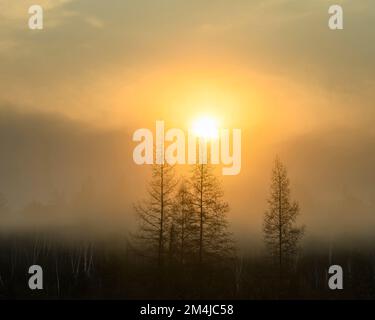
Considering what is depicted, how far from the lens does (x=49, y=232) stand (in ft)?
110

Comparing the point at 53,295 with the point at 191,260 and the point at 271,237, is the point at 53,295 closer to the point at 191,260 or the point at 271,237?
the point at 191,260

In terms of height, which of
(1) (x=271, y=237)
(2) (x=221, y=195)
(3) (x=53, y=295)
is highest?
(2) (x=221, y=195)

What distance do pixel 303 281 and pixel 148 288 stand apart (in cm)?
799

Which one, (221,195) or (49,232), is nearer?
(221,195)

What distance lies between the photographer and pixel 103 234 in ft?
104

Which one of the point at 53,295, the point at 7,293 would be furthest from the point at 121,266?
the point at 7,293

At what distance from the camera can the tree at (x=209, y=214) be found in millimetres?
28750

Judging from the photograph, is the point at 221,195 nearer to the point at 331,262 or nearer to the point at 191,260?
the point at 191,260

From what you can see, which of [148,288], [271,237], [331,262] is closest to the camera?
[148,288]

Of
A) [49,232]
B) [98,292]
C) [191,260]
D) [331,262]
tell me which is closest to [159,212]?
[191,260]

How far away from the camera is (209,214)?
95.9 feet

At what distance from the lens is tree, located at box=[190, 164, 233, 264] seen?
28.8 metres

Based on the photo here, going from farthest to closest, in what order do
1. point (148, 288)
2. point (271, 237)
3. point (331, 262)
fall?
1. point (331, 262)
2. point (271, 237)
3. point (148, 288)

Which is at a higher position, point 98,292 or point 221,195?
point 221,195
